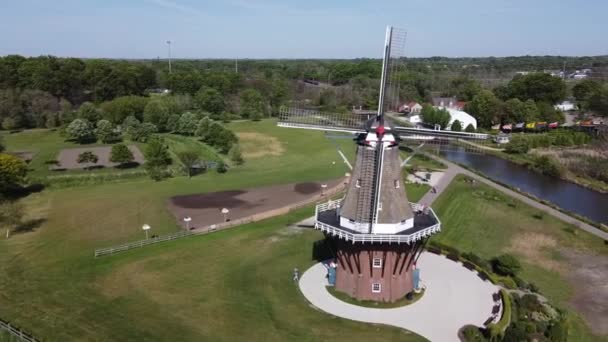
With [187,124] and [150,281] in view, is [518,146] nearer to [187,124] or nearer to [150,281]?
[187,124]

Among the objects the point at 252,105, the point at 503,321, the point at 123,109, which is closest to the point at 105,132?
the point at 123,109

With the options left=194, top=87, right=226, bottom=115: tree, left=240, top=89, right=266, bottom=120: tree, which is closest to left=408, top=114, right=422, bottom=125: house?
left=240, top=89, right=266, bottom=120: tree

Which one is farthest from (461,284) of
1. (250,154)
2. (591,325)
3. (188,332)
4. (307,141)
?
(307,141)

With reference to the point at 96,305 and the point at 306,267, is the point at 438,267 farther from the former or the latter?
the point at 96,305

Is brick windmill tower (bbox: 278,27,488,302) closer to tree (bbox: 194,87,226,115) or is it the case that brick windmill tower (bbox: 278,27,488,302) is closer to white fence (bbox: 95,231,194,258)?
white fence (bbox: 95,231,194,258)

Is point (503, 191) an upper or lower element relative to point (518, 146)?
lower

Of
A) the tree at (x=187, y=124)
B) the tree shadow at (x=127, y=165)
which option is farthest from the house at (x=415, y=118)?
the tree shadow at (x=127, y=165)
